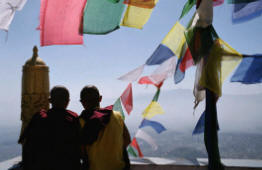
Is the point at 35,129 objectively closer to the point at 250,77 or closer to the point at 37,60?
the point at 37,60

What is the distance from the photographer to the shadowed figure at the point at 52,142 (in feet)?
5.11

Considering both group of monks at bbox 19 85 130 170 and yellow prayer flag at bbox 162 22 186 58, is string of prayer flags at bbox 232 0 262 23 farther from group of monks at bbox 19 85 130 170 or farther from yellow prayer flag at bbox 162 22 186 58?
group of monks at bbox 19 85 130 170

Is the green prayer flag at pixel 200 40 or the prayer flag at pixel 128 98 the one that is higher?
the green prayer flag at pixel 200 40

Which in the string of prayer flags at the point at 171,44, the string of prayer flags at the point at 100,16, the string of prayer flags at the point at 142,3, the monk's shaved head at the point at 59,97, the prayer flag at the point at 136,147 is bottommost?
the prayer flag at the point at 136,147

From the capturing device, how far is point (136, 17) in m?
2.77

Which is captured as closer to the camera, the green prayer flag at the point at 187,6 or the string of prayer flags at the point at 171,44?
the green prayer flag at the point at 187,6

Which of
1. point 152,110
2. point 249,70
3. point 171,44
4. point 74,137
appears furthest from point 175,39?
point 74,137

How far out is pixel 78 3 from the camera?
245cm

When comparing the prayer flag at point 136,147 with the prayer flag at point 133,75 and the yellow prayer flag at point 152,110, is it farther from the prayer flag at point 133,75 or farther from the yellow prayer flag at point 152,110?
the prayer flag at point 133,75

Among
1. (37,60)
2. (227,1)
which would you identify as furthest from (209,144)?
(37,60)

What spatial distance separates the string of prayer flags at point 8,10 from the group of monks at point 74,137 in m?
1.07

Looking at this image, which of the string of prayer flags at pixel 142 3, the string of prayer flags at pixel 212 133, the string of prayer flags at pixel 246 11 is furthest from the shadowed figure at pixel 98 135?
the string of prayer flags at pixel 246 11

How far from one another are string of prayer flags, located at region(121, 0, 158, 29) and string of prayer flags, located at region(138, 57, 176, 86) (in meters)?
0.71

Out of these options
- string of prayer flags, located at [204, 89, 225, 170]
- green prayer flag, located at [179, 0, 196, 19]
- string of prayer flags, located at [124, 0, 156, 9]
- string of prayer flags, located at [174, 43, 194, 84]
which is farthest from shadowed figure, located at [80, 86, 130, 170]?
green prayer flag, located at [179, 0, 196, 19]
